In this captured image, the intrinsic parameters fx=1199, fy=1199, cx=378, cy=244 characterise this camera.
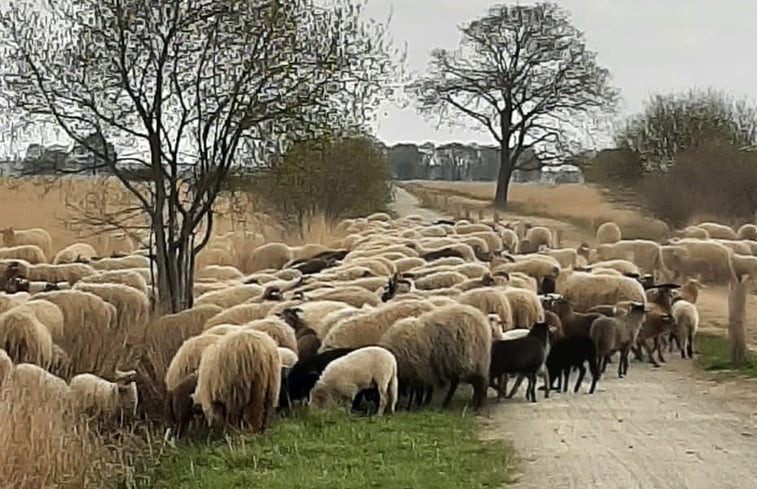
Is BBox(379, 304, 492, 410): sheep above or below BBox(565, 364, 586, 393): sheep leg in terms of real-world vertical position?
above

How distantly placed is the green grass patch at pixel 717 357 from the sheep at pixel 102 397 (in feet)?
23.7

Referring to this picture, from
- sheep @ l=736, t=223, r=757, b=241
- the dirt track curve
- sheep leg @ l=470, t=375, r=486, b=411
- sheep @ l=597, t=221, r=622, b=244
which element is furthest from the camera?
sheep @ l=597, t=221, r=622, b=244

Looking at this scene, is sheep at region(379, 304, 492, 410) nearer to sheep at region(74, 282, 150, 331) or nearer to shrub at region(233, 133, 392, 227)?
sheep at region(74, 282, 150, 331)

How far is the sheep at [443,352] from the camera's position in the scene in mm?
12078

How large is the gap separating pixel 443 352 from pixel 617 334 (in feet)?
9.42

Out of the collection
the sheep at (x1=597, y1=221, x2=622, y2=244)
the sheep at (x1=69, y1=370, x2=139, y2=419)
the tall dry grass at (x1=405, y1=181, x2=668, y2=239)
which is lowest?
the tall dry grass at (x1=405, y1=181, x2=668, y2=239)

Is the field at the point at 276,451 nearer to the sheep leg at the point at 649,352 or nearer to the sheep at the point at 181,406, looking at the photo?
the sheep at the point at 181,406

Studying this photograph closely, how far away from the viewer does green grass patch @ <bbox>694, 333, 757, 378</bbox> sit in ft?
47.5

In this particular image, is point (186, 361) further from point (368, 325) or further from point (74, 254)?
point (74, 254)

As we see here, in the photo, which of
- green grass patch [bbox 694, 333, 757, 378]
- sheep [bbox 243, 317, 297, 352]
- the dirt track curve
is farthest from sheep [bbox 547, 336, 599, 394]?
sheep [bbox 243, 317, 297, 352]

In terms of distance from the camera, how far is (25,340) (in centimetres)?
1247

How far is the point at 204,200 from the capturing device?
17.9 m

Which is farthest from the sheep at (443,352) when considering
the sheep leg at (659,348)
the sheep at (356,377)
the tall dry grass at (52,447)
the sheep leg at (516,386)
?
the sheep leg at (659,348)

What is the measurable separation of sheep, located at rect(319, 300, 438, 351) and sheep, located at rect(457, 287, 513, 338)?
111 cm
